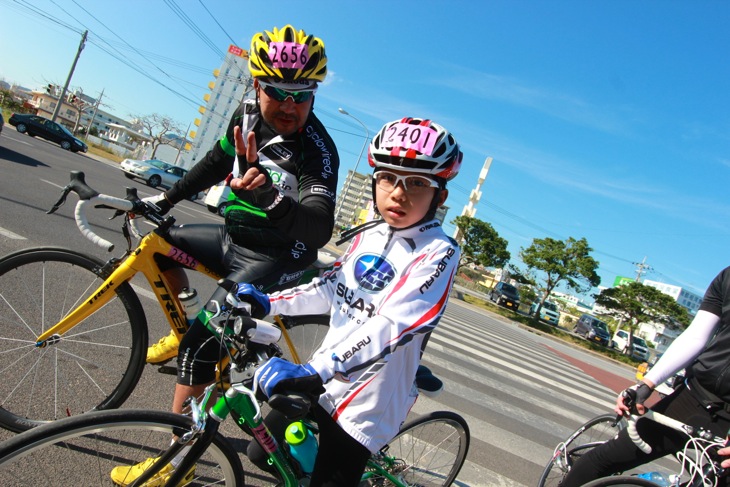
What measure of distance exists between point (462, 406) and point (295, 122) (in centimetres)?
385

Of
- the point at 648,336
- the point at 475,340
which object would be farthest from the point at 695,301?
the point at 475,340

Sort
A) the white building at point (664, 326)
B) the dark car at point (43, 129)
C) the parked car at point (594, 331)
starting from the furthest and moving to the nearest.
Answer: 1. the white building at point (664, 326)
2. the parked car at point (594, 331)
3. the dark car at point (43, 129)

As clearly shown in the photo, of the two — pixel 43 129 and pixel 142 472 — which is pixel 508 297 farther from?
pixel 142 472

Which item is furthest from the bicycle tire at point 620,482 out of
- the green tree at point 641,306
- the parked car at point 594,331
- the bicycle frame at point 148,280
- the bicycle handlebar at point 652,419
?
the parked car at point 594,331

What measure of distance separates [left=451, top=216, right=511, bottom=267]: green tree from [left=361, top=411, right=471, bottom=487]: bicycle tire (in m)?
35.8

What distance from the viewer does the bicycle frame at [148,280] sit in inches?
96.0

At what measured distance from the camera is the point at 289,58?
2256 mm

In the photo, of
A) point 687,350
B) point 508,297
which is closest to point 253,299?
point 687,350

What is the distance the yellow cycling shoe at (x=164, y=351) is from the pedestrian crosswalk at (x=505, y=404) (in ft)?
7.05

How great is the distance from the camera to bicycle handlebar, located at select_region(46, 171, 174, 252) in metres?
2.45

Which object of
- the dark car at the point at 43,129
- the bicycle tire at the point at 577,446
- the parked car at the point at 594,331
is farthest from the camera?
the parked car at the point at 594,331

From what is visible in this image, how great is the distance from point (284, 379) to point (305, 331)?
1.52 metres

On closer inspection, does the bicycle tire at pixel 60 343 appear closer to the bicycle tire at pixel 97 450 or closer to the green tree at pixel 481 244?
the bicycle tire at pixel 97 450

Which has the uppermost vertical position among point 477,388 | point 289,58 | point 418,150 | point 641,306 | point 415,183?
→ point 641,306
